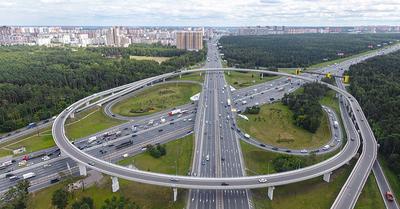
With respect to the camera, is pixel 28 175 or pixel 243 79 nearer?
pixel 28 175

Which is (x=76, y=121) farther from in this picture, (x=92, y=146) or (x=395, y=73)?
(x=395, y=73)

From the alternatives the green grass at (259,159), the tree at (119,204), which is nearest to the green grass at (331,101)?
the green grass at (259,159)

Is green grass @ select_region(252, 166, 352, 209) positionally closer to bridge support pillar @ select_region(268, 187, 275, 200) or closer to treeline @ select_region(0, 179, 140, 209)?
bridge support pillar @ select_region(268, 187, 275, 200)

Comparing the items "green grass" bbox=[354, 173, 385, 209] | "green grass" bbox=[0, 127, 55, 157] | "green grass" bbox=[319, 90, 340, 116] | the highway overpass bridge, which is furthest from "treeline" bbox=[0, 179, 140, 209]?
"green grass" bbox=[319, 90, 340, 116]

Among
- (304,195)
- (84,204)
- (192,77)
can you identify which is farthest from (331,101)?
(84,204)

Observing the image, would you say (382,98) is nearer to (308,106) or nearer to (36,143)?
(308,106)

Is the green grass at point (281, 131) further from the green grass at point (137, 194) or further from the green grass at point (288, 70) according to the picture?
the green grass at point (288, 70)
